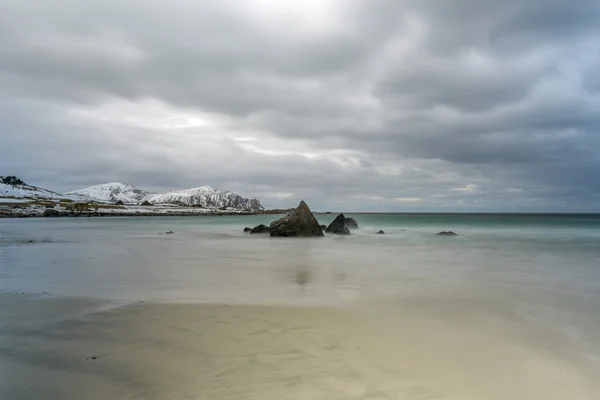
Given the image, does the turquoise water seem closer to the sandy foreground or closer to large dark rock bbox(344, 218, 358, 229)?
the sandy foreground

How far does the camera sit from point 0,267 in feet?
40.6

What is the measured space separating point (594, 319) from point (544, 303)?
4.40 feet

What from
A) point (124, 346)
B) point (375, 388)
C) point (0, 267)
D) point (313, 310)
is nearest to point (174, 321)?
point (124, 346)

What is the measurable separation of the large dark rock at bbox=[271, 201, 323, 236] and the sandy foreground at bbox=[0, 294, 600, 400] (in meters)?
21.5

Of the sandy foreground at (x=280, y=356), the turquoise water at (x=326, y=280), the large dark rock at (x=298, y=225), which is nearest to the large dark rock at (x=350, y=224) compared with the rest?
the large dark rock at (x=298, y=225)

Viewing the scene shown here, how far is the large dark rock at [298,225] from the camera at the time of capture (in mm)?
28688

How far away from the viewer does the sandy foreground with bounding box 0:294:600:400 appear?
3986 millimetres

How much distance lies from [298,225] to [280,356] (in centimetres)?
2382

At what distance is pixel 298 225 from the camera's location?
28703 mm

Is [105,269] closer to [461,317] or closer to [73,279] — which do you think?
[73,279]

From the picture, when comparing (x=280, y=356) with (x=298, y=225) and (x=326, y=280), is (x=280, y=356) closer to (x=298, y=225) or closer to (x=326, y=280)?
(x=326, y=280)

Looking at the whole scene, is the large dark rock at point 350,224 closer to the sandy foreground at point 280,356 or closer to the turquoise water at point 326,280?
the turquoise water at point 326,280

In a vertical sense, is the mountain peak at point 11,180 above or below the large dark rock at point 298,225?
above

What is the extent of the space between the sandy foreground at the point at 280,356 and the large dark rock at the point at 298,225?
21.5 metres
